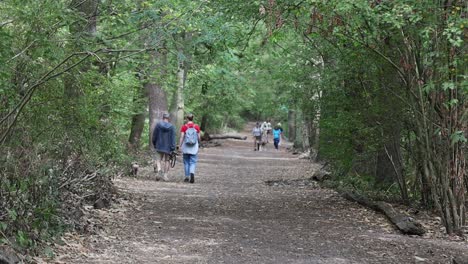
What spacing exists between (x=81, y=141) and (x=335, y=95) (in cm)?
607

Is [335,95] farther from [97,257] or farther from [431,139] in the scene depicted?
[97,257]

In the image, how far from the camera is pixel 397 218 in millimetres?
10359

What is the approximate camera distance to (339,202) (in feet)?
44.3

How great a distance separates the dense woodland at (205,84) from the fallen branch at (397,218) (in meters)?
0.48

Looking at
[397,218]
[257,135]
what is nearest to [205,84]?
[397,218]

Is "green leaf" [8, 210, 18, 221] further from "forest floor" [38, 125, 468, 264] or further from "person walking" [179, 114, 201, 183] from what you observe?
"person walking" [179, 114, 201, 183]

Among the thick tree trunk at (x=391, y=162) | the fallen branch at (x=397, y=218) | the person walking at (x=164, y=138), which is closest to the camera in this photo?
the fallen branch at (x=397, y=218)

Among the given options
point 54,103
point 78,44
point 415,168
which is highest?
point 78,44

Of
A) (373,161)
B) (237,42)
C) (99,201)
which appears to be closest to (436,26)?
(237,42)

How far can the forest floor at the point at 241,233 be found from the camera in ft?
25.5

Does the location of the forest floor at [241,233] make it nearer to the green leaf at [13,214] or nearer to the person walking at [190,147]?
the green leaf at [13,214]

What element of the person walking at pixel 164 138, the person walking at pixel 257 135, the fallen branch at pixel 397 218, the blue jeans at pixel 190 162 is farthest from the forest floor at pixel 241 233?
the person walking at pixel 257 135

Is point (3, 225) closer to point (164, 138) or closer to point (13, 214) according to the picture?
point (13, 214)

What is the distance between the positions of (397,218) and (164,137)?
8318mm
